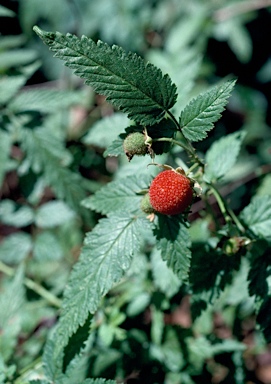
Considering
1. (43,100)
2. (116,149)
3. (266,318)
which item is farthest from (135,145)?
(43,100)

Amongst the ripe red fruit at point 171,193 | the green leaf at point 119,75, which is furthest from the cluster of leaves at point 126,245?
the ripe red fruit at point 171,193

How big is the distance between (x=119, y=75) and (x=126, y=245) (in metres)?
0.46

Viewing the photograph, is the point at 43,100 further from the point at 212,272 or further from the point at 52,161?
the point at 212,272

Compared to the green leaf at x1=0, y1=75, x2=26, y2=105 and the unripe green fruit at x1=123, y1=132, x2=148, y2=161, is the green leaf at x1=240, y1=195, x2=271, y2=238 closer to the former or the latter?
the unripe green fruit at x1=123, y1=132, x2=148, y2=161

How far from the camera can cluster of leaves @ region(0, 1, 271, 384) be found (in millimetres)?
1063

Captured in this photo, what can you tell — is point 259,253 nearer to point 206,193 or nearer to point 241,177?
point 206,193

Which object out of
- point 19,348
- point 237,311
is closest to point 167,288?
point 237,311

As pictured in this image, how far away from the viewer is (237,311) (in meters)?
1.94

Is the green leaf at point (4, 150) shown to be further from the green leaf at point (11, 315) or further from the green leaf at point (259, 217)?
the green leaf at point (259, 217)

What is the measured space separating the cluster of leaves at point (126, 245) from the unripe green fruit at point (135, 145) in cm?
5

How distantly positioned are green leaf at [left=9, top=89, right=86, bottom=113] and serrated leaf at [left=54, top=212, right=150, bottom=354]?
36.3 inches

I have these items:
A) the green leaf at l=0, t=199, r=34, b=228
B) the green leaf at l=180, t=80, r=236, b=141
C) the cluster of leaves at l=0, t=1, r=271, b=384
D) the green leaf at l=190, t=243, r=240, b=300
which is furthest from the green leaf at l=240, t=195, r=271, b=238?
the green leaf at l=0, t=199, r=34, b=228

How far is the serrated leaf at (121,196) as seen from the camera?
1.31 m

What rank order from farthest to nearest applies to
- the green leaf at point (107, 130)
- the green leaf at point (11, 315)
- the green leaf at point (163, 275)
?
the green leaf at point (107, 130) < the green leaf at point (11, 315) < the green leaf at point (163, 275)
